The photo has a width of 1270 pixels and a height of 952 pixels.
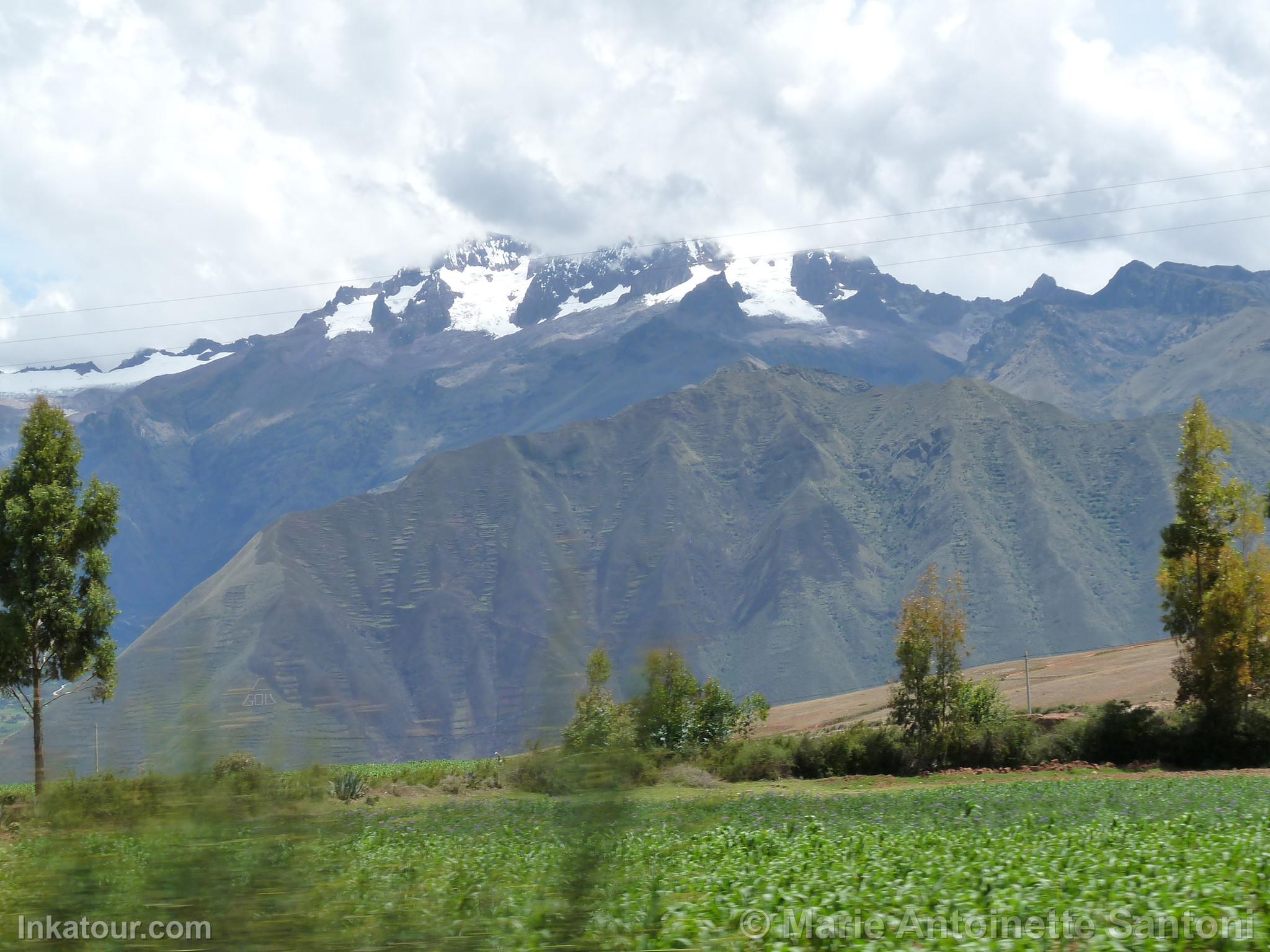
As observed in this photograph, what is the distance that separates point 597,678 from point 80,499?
20.3 m

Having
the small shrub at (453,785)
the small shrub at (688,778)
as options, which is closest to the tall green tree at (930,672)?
the small shrub at (688,778)

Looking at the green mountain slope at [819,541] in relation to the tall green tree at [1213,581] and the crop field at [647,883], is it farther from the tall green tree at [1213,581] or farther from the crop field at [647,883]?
the tall green tree at [1213,581]

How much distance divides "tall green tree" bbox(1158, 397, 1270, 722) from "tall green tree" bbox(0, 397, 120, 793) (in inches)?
1269

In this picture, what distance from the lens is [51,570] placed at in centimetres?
2123

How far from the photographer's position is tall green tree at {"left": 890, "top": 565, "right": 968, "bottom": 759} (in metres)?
35.4

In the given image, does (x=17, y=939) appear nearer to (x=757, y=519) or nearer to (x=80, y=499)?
(x=80, y=499)

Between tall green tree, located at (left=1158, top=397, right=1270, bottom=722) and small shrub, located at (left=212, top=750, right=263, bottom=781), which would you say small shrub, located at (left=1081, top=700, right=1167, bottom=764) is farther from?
small shrub, located at (left=212, top=750, right=263, bottom=781)

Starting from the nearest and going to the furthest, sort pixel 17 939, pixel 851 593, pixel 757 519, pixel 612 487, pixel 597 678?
pixel 17 939, pixel 597 678, pixel 851 593, pixel 757 519, pixel 612 487

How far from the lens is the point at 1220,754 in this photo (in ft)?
105

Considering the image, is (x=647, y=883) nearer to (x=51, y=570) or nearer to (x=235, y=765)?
(x=235, y=765)

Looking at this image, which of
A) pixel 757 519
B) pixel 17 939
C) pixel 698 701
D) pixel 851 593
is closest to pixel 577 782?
pixel 17 939

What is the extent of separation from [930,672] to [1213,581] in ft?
32.2

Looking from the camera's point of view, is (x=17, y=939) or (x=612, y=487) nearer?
(x=17, y=939)

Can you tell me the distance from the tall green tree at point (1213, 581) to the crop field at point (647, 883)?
69.5ft
